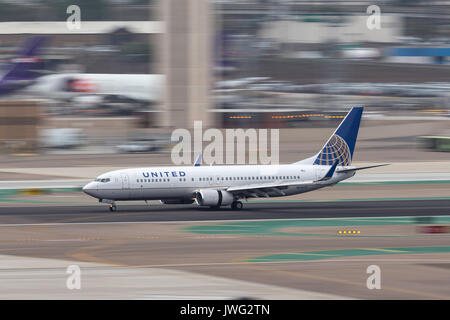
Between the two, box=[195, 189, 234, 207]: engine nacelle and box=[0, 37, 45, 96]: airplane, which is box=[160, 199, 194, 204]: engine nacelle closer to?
box=[195, 189, 234, 207]: engine nacelle

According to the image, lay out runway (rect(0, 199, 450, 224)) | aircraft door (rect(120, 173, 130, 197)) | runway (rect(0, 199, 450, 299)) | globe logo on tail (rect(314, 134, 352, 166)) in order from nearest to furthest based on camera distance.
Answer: runway (rect(0, 199, 450, 299)) < runway (rect(0, 199, 450, 224)) < aircraft door (rect(120, 173, 130, 197)) < globe logo on tail (rect(314, 134, 352, 166))

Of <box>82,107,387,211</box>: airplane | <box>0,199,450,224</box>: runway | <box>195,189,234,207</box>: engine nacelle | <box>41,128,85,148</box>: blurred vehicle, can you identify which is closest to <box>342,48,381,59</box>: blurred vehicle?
<box>41,128,85,148</box>: blurred vehicle

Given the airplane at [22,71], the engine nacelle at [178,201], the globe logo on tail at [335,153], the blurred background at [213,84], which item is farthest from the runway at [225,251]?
the airplane at [22,71]

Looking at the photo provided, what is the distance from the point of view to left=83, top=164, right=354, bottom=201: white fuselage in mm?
50344

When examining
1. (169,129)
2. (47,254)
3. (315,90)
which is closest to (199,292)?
(47,254)

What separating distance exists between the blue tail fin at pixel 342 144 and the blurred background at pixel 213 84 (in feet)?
108

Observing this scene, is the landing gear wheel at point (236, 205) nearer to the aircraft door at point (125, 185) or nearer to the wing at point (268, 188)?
the wing at point (268, 188)

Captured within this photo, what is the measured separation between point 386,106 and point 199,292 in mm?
125709

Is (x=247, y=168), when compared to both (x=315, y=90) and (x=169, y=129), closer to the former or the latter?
(x=169, y=129)

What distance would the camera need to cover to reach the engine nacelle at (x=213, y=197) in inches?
1997

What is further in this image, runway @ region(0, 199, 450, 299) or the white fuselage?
the white fuselage

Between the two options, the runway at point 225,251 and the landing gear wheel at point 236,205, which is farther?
the landing gear wheel at point 236,205

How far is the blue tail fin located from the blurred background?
32912 millimetres

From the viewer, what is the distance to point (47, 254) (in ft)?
114
